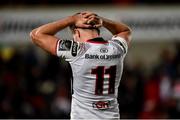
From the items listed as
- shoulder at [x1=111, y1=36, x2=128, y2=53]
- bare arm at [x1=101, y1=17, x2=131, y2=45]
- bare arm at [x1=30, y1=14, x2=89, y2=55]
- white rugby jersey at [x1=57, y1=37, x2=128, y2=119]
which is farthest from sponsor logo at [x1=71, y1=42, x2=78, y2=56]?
bare arm at [x1=101, y1=17, x2=131, y2=45]

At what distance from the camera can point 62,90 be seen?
11.8 meters

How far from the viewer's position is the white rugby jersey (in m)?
4.98

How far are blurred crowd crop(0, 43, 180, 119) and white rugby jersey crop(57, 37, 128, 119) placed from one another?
572 cm

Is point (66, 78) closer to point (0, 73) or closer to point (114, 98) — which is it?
point (0, 73)

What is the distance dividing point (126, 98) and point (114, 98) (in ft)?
21.1

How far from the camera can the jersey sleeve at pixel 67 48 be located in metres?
4.95

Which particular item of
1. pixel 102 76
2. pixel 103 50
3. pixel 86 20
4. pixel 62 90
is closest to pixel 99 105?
pixel 102 76

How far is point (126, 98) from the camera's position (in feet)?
37.8

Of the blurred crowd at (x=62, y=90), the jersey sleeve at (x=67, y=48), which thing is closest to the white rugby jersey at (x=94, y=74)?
the jersey sleeve at (x=67, y=48)

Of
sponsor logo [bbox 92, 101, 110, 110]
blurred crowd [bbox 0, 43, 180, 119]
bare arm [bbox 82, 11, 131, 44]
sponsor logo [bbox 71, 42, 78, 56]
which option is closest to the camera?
sponsor logo [bbox 71, 42, 78, 56]

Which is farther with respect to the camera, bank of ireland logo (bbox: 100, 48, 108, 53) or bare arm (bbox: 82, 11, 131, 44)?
bare arm (bbox: 82, 11, 131, 44)

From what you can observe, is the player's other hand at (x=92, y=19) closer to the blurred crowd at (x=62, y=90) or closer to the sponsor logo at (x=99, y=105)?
the sponsor logo at (x=99, y=105)

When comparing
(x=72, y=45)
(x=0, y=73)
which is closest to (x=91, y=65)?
(x=72, y=45)

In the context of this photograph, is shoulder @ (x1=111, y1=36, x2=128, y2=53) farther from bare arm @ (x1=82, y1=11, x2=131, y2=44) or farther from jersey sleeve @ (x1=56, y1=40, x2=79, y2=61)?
jersey sleeve @ (x1=56, y1=40, x2=79, y2=61)
